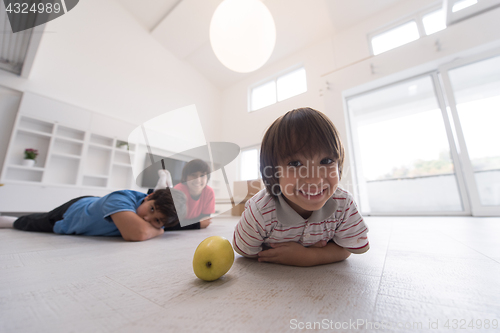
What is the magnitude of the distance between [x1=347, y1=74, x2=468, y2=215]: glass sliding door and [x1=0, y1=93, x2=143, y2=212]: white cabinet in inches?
124

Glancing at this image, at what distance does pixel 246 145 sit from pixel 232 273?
3.58 meters

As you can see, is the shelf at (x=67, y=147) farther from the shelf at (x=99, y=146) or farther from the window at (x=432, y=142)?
the window at (x=432, y=142)

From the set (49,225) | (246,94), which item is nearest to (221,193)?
(49,225)

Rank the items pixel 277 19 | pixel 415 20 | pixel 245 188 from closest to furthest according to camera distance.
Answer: pixel 415 20
pixel 245 188
pixel 277 19

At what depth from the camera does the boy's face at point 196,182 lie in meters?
0.91

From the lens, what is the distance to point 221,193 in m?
1.00

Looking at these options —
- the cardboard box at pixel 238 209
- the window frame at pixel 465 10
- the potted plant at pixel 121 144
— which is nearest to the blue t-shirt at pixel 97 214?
the potted plant at pixel 121 144

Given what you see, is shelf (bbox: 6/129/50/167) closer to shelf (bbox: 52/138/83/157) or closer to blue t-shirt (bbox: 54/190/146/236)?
shelf (bbox: 52/138/83/157)

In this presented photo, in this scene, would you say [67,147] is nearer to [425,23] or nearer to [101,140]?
[101,140]

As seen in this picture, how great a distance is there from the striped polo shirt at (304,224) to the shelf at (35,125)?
3035mm

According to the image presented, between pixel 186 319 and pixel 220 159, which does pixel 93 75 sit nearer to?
pixel 220 159

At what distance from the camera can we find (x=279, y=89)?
13.2ft

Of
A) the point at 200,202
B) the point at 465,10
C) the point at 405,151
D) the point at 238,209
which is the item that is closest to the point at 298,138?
the point at 200,202

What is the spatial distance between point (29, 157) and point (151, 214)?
2.24 meters
